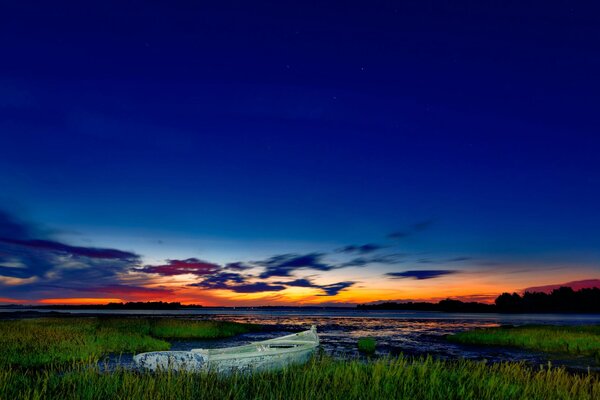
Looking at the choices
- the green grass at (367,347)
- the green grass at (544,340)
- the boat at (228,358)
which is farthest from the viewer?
the green grass at (544,340)

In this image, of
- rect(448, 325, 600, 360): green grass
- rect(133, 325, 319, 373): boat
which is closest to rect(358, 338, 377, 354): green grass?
rect(133, 325, 319, 373): boat

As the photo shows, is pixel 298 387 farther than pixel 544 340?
No

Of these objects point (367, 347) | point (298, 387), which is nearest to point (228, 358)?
point (298, 387)

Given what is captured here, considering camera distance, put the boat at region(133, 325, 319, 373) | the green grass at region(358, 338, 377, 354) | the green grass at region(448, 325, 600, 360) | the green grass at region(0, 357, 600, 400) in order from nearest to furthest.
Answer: the green grass at region(0, 357, 600, 400) → the boat at region(133, 325, 319, 373) → the green grass at region(358, 338, 377, 354) → the green grass at region(448, 325, 600, 360)

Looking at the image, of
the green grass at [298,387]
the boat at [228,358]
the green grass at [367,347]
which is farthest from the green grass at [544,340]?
the green grass at [298,387]

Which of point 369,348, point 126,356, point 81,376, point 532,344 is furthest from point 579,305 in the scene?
point 81,376

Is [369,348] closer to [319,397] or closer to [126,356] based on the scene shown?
[126,356]

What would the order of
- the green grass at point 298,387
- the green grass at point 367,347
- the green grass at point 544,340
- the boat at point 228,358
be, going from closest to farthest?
the green grass at point 298,387 < the boat at point 228,358 < the green grass at point 367,347 < the green grass at point 544,340

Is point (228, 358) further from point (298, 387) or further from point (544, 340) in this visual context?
point (544, 340)

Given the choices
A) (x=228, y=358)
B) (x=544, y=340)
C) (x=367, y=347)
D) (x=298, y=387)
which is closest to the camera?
(x=298, y=387)

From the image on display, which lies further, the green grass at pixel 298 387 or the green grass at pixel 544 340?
the green grass at pixel 544 340

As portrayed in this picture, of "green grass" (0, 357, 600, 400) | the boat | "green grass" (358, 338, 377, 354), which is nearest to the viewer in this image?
"green grass" (0, 357, 600, 400)

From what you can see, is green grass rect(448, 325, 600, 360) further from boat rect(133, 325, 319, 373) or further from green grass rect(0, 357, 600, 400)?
green grass rect(0, 357, 600, 400)

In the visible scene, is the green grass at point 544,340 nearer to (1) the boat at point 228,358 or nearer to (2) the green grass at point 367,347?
(2) the green grass at point 367,347
